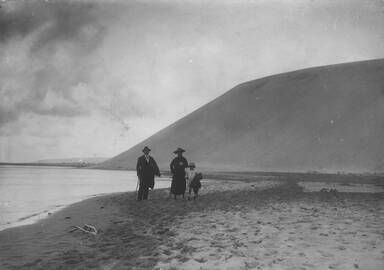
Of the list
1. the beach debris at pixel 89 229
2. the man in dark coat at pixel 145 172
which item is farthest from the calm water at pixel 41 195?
the man in dark coat at pixel 145 172

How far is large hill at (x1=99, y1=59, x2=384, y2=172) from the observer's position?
224ft

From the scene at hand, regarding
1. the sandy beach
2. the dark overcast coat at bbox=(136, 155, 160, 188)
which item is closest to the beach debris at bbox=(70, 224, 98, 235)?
the sandy beach

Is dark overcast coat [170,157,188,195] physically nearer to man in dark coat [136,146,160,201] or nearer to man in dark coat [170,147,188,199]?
man in dark coat [170,147,188,199]

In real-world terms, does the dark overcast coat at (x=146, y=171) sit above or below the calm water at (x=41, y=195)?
above

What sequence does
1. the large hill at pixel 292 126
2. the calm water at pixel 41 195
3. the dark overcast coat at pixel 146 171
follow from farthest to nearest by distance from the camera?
the large hill at pixel 292 126 < the dark overcast coat at pixel 146 171 < the calm water at pixel 41 195

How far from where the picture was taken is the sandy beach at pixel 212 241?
19.2ft

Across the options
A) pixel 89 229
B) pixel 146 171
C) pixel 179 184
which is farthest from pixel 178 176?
pixel 89 229

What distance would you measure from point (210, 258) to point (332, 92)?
91377 millimetres

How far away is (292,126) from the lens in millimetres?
83375

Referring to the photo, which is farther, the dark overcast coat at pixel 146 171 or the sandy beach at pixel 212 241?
the dark overcast coat at pixel 146 171

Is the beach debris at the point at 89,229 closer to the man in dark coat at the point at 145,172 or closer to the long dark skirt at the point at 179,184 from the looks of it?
the man in dark coat at the point at 145,172

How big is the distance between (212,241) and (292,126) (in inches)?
3133

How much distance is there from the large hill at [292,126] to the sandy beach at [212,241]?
5466 cm

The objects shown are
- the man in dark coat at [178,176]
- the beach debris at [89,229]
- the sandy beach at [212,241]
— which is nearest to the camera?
the sandy beach at [212,241]
